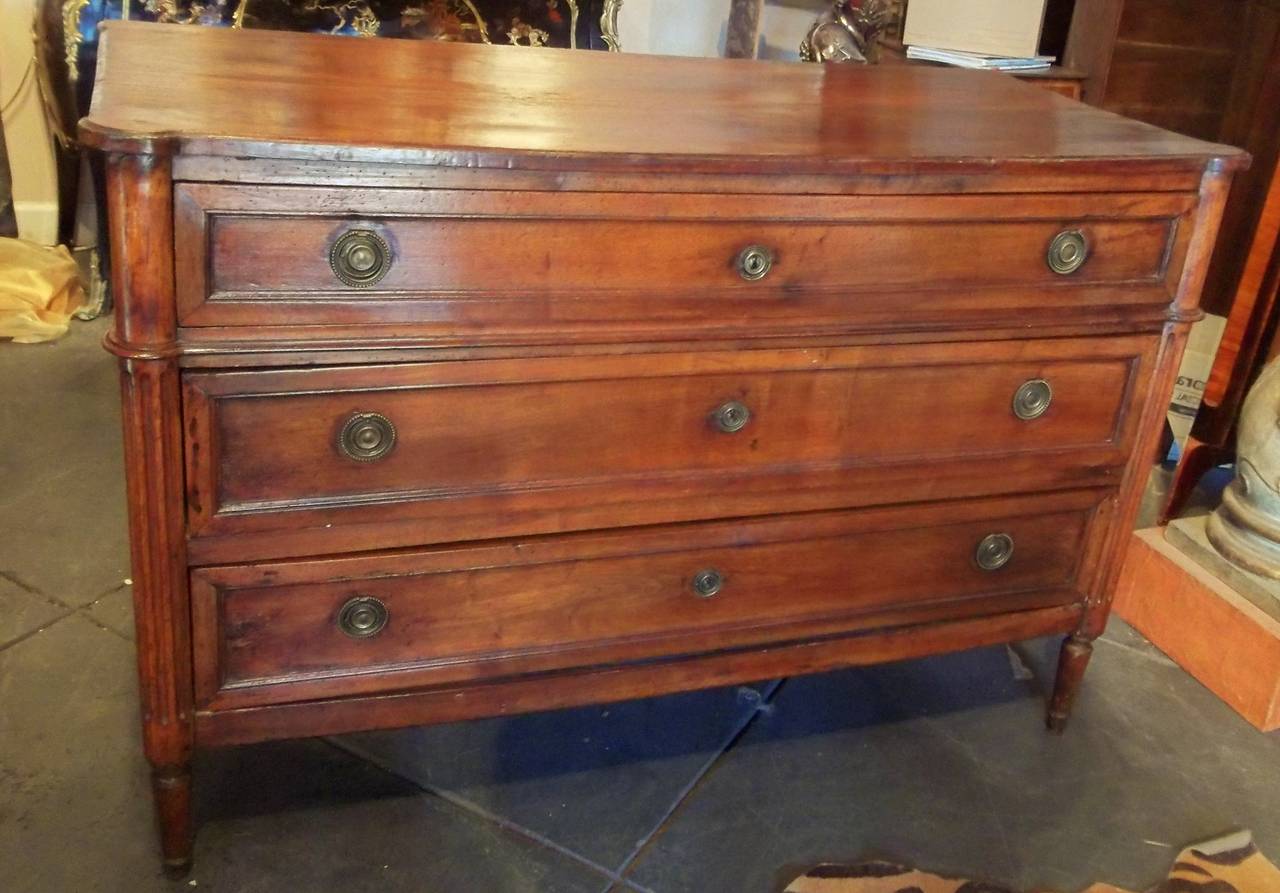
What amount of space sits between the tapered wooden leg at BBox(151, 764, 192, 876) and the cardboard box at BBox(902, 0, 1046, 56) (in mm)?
2144

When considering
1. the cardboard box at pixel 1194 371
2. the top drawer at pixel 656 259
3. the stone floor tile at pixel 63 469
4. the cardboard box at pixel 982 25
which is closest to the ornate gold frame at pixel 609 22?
the cardboard box at pixel 982 25

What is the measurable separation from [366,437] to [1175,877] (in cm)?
122

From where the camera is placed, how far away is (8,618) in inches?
77.2

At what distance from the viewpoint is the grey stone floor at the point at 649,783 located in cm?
158

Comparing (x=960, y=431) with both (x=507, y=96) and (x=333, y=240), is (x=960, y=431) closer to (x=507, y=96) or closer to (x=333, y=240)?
(x=507, y=96)

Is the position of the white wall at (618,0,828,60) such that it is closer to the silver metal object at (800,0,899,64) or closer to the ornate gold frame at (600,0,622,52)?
the ornate gold frame at (600,0,622,52)

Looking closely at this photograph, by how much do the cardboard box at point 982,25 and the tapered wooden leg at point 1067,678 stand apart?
137 centimetres

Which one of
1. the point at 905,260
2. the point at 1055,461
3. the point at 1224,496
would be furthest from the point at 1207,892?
the point at 905,260

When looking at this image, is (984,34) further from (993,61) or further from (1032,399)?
(1032,399)

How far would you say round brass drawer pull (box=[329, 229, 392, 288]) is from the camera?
122 cm

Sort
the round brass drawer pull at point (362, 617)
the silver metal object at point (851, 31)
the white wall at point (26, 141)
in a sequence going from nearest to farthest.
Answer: the round brass drawer pull at point (362, 617) → the silver metal object at point (851, 31) → the white wall at point (26, 141)

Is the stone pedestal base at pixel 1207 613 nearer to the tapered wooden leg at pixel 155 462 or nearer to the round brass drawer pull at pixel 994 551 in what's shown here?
the round brass drawer pull at pixel 994 551

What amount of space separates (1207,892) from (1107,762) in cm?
27

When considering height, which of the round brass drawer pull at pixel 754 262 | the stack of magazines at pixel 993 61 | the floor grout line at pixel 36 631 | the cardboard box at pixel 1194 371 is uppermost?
the stack of magazines at pixel 993 61
